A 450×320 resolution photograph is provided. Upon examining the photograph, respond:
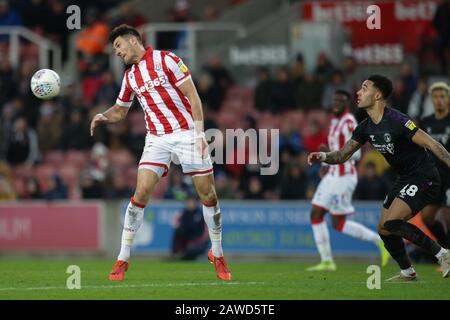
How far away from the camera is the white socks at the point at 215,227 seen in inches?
514

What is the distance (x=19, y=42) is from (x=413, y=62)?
11.0 meters

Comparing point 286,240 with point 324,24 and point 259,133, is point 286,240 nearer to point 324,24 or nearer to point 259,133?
point 259,133

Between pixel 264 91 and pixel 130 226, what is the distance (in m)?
11.9

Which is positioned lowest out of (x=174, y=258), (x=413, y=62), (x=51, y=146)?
(x=174, y=258)

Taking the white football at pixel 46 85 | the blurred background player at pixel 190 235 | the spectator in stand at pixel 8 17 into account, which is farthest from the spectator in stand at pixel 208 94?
the white football at pixel 46 85

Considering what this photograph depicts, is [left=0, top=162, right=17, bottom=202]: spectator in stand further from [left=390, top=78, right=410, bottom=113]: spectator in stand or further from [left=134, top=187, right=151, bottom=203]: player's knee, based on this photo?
[left=134, top=187, right=151, bottom=203]: player's knee

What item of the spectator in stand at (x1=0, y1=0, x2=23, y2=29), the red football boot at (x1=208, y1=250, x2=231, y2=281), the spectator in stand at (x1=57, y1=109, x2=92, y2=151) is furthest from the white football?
the spectator in stand at (x1=0, y1=0, x2=23, y2=29)

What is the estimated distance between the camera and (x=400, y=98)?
22.6 m

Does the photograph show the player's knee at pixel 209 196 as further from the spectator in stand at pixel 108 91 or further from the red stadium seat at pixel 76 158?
the spectator in stand at pixel 108 91

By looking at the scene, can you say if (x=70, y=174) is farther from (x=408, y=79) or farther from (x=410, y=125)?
(x=410, y=125)

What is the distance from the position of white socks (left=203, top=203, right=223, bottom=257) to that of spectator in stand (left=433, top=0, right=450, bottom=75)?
1169 cm

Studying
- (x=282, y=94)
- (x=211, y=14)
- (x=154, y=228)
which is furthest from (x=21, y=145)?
(x=211, y=14)

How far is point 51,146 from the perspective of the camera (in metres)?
26.2
